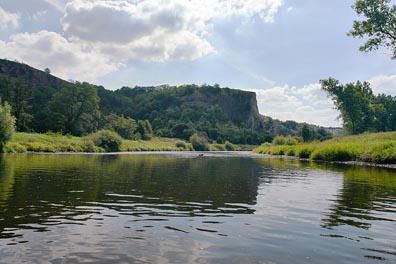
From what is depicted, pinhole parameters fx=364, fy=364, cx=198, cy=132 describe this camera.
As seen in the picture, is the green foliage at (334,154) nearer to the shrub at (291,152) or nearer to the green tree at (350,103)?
the shrub at (291,152)

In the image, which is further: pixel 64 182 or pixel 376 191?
pixel 64 182

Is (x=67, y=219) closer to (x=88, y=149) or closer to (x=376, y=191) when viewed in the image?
(x=376, y=191)

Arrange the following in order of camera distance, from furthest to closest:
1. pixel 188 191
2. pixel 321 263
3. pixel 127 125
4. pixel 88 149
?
pixel 127 125, pixel 88 149, pixel 188 191, pixel 321 263

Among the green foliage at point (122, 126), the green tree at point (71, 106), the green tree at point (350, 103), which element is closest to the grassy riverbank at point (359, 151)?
the green tree at point (350, 103)

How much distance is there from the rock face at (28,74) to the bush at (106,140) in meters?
103

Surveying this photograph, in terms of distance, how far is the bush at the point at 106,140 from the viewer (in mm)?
84750

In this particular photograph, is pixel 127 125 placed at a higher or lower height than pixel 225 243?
higher

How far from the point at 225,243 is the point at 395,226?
5615 mm

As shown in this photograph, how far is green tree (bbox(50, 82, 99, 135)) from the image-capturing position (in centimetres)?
10944

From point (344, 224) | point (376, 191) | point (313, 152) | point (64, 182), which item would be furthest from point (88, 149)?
point (344, 224)

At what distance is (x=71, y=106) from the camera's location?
110m

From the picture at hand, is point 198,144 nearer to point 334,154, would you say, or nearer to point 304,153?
point 304,153

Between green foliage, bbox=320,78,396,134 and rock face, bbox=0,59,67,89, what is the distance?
13136 centimetres

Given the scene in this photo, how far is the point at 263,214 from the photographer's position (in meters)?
12.0
